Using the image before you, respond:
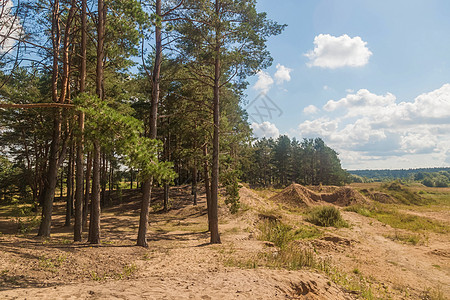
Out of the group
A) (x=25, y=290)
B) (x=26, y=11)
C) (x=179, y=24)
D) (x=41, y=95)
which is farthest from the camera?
(x=41, y=95)

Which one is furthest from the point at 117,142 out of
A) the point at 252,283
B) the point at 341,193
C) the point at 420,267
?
the point at 341,193

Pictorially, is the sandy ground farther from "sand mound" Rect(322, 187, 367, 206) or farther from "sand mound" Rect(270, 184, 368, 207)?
"sand mound" Rect(322, 187, 367, 206)

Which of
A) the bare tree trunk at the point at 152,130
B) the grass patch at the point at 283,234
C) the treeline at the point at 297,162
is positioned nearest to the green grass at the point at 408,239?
the grass patch at the point at 283,234

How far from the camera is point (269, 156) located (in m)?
61.9

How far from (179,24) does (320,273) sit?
11.7m

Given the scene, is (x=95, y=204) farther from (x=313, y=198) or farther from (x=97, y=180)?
(x=313, y=198)

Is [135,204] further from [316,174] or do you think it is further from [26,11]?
[316,174]

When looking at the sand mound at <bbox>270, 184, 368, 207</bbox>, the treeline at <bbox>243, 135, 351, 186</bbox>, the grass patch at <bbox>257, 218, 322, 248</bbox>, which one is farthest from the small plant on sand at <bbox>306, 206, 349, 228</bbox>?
the treeline at <bbox>243, 135, 351, 186</bbox>

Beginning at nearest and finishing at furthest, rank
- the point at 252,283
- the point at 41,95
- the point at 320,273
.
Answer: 1. the point at 252,283
2. the point at 320,273
3. the point at 41,95

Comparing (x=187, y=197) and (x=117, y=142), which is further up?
(x=117, y=142)

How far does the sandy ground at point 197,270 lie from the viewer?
5.03 meters

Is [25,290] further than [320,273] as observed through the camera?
No

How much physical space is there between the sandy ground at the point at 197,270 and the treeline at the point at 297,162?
147ft

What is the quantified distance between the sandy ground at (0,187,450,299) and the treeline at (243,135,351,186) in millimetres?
44678
